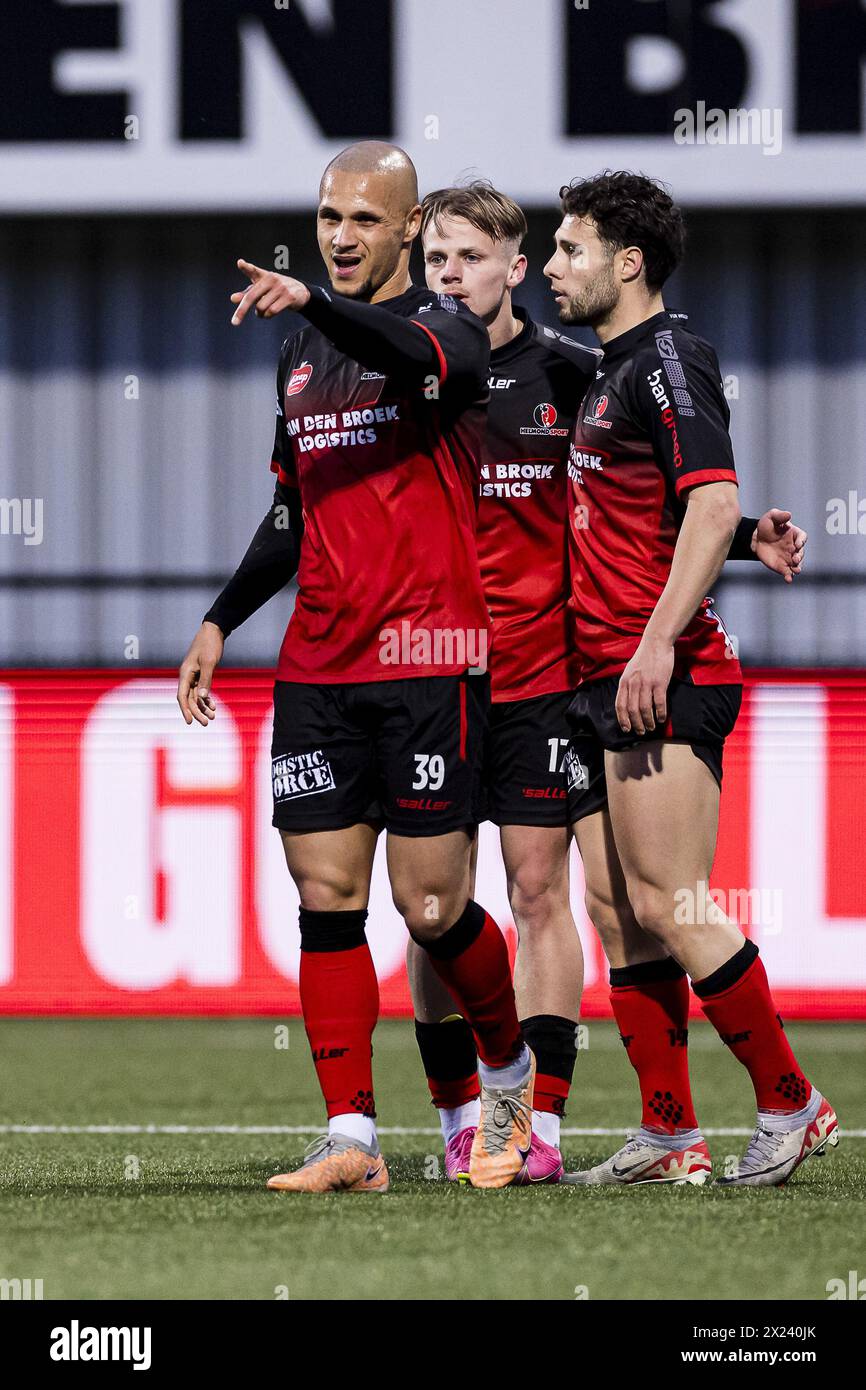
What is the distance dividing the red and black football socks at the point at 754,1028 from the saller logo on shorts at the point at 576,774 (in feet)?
1.66

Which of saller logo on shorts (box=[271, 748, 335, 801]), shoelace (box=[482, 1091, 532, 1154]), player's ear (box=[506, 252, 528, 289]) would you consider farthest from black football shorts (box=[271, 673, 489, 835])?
player's ear (box=[506, 252, 528, 289])

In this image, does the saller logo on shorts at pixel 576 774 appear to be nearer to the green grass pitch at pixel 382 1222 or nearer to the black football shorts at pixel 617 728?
the black football shorts at pixel 617 728

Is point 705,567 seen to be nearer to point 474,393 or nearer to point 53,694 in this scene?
point 474,393

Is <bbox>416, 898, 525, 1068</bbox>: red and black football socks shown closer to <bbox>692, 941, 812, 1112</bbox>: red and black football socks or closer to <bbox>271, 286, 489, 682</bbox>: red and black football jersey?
<bbox>692, 941, 812, 1112</bbox>: red and black football socks

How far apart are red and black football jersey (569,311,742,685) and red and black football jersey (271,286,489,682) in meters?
0.26

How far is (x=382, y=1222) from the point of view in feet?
12.1

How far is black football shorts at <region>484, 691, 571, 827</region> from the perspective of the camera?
15.2 ft

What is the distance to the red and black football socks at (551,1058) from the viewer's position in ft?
14.9

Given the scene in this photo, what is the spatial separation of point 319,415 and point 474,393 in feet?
1.04

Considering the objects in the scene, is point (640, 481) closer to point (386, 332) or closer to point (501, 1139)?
point (386, 332)
